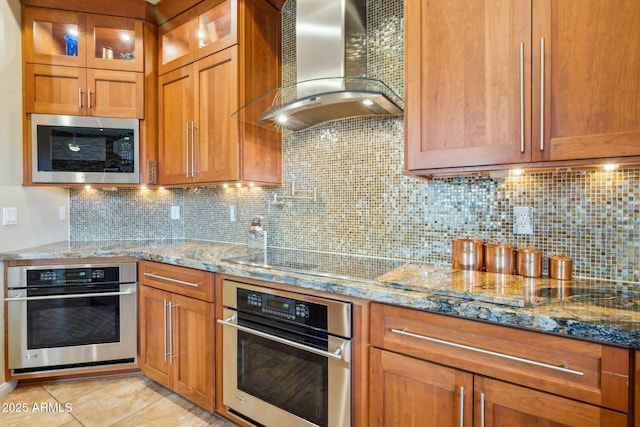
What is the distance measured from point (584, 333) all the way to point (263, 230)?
176 cm

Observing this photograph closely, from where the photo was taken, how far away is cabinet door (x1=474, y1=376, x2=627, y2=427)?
2.93 ft

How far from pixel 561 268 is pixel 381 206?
2.88ft

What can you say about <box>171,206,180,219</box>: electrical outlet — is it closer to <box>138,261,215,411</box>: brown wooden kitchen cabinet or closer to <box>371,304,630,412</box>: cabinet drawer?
<box>138,261,215,411</box>: brown wooden kitchen cabinet

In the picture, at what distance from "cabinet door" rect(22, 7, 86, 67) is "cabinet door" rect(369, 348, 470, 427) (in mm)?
2803

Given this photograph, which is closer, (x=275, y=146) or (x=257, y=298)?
(x=257, y=298)

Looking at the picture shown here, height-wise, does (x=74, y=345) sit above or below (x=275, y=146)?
below

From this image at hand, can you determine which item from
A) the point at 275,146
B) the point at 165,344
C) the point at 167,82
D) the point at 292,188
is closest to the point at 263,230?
the point at 292,188

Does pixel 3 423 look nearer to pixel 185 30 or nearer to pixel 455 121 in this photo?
pixel 185 30

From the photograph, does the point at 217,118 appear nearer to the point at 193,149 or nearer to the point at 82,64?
the point at 193,149

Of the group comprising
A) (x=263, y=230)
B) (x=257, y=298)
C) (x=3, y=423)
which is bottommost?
(x=3, y=423)

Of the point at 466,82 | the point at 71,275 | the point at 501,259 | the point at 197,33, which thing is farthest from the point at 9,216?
the point at 501,259

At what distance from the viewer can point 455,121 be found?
4.23 feet

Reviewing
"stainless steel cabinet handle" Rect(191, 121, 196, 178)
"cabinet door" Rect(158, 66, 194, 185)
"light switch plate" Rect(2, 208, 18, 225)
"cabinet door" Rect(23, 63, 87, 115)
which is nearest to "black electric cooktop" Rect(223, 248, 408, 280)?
"stainless steel cabinet handle" Rect(191, 121, 196, 178)

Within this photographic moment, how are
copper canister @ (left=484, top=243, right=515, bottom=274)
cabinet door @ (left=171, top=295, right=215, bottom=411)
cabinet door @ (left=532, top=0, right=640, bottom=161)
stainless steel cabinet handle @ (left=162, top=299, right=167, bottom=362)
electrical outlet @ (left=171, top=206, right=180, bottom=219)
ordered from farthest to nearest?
electrical outlet @ (left=171, top=206, right=180, bottom=219), stainless steel cabinet handle @ (left=162, top=299, right=167, bottom=362), cabinet door @ (left=171, top=295, right=215, bottom=411), copper canister @ (left=484, top=243, right=515, bottom=274), cabinet door @ (left=532, top=0, right=640, bottom=161)
